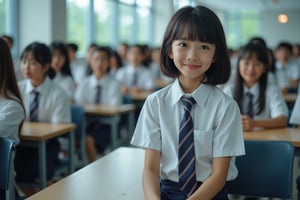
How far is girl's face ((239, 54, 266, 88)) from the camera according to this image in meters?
2.75

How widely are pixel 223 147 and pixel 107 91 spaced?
2.83 meters

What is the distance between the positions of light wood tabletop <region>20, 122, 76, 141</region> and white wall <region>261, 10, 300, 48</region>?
15.8 metres

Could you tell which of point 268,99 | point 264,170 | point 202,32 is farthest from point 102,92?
point 202,32

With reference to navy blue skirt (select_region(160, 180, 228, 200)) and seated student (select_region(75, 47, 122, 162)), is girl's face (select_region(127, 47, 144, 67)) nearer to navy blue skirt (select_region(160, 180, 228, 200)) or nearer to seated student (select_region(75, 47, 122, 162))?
seated student (select_region(75, 47, 122, 162))

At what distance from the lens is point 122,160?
6.32ft

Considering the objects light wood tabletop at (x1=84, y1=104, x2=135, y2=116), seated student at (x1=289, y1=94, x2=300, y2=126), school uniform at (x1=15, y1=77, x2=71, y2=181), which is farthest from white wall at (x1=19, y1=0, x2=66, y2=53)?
seated student at (x1=289, y1=94, x2=300, y2=126)

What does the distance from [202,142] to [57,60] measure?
302cm

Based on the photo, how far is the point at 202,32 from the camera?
4.71 ft

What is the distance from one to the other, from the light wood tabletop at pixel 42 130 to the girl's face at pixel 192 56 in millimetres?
1269

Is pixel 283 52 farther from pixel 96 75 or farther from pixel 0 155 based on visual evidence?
pixel 0 155

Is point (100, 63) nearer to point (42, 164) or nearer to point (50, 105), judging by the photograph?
point (50, 105)

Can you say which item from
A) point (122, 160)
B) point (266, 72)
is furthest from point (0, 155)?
point (266, 72)

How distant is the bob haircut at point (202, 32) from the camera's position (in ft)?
4.72

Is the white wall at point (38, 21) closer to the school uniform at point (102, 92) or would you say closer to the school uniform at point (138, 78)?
the school uniform at point (138, 78)
